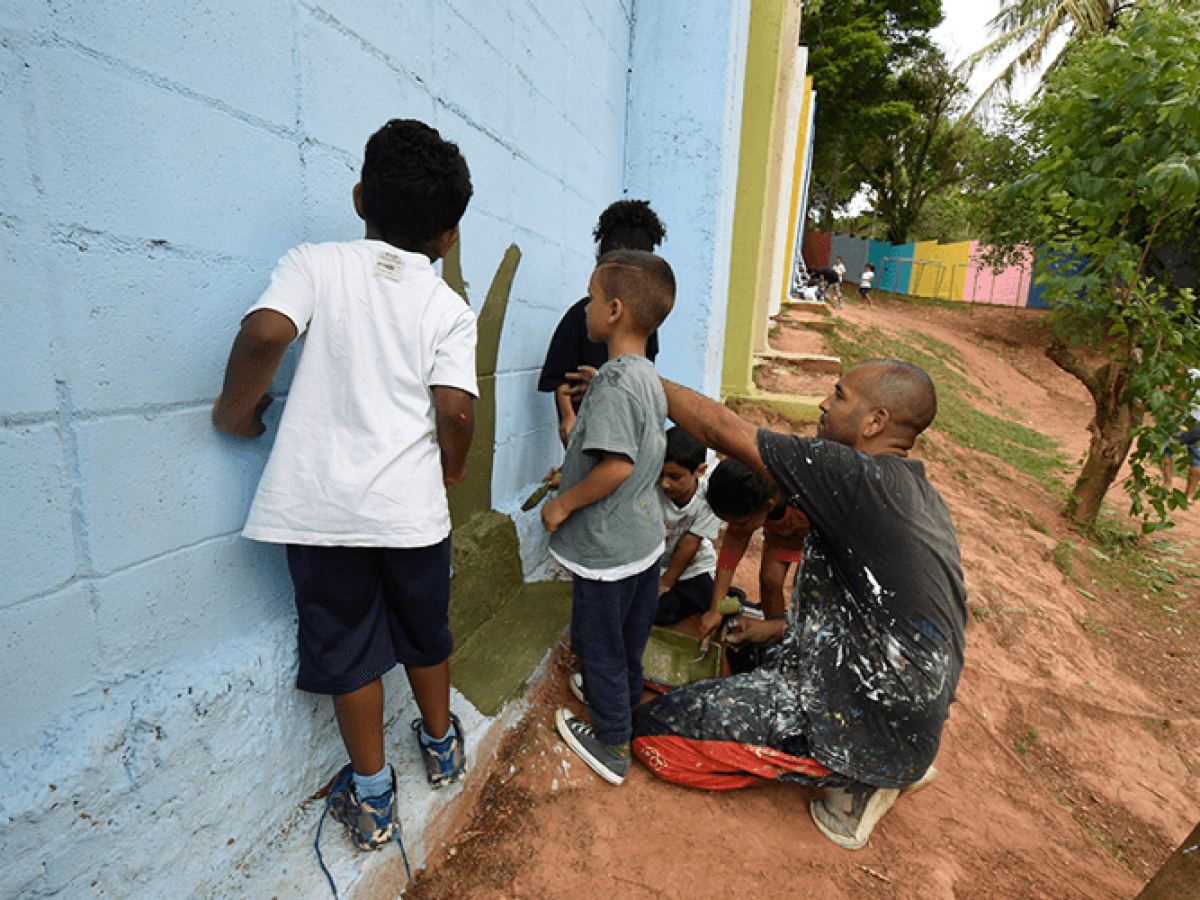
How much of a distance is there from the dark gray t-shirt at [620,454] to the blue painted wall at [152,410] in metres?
0.75

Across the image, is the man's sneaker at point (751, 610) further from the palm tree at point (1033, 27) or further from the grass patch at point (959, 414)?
the palm tree at point (1033, 27)

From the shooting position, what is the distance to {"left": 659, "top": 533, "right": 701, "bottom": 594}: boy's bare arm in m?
2.85

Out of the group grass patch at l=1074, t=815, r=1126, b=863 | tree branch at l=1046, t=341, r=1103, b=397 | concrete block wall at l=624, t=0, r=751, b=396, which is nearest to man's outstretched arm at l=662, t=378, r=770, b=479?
grass patch at l=1074, t=815, r=1126, b=863

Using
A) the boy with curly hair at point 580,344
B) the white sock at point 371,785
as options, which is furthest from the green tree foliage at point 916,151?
the white sock at point 371,785

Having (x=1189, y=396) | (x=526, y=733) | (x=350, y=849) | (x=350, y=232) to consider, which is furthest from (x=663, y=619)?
(x=1189, y=396)

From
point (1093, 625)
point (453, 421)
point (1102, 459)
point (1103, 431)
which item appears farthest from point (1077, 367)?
point (453, 421)

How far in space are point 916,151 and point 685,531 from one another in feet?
77.1

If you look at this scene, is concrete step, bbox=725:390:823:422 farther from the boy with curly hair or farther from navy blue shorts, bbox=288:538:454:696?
navy blue shorts, bbox=288:538:454:696

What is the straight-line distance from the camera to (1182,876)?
1.20m

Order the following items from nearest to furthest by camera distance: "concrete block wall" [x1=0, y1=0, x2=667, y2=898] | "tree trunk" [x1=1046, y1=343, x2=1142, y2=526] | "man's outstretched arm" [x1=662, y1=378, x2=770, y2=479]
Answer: "concrete block wall" [x1=0, y1=0, x2=667, y2=898]
"man's outstretched arm" [x1=662, y1=378, x2=770, y2=479]
"tree trunk" [x1=1046, y1=343, x2=1142, y2=526]

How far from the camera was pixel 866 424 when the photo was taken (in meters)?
1.83

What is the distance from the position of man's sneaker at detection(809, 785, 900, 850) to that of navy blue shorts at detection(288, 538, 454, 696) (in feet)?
4.71

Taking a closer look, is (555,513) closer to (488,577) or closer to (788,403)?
(488,577)

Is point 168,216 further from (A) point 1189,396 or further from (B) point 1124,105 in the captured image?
(A) point 1189,396
